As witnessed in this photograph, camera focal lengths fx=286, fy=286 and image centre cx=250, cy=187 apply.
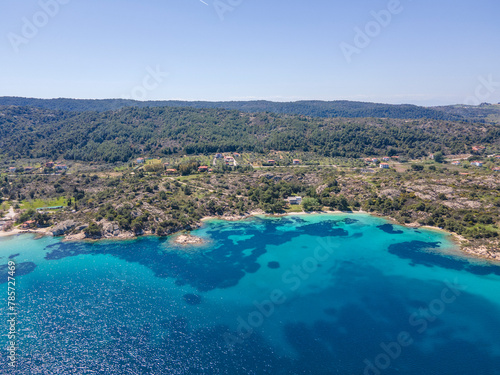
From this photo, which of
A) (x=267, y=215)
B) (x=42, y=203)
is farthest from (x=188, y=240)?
(x=42, y=203)

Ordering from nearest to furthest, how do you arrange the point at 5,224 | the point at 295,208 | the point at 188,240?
the point at 188,240 → the point at 5,224 → the point at 295,208

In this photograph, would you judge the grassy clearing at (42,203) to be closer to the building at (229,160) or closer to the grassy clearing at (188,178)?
the grassy clearing at (188,178)

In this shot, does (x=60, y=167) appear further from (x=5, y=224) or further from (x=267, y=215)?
(x=267, y=215)

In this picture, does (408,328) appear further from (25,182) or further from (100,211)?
(25,182)

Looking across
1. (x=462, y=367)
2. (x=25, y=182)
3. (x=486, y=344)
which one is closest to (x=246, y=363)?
(x=462, y=367)

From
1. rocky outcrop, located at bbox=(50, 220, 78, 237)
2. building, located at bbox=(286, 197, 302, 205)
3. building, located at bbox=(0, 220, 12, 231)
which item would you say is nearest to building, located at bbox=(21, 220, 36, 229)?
building, located at bbox=(0, 220, 12, 231)

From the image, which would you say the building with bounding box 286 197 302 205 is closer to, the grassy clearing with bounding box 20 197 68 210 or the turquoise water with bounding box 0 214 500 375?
the turquoise water with bounding box 0 214 500 375

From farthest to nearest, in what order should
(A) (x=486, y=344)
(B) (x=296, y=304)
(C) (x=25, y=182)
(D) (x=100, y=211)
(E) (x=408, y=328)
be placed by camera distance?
(C) (x=25, y=182) < (D) (x=100, y=211) < (B) (x=296, y=304) < (E) (x=408, y=328) < (A) (x=486, y=344)

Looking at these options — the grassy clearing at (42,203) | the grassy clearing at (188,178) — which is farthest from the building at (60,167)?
the grassy clearing at (188,178)

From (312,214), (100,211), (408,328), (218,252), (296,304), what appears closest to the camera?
(408,328)
